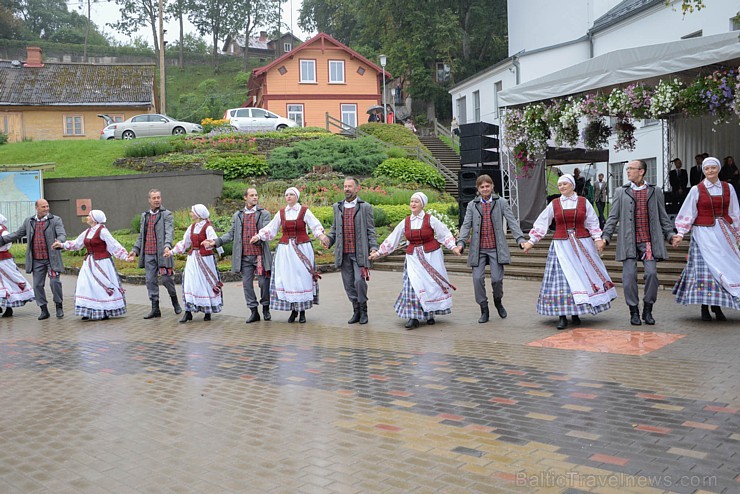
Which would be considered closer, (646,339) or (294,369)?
(294,369)

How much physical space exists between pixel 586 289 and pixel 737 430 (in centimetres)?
460

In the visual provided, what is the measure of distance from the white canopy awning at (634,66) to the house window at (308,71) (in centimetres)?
3570

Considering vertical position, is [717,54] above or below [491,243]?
above

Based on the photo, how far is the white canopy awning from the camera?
487 inches

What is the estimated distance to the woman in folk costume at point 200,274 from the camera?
1195 cm

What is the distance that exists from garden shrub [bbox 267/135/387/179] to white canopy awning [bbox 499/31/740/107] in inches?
593

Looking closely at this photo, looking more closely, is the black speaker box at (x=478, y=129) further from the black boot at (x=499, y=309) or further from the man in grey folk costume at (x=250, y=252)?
the black boot at (x=499, y=309)

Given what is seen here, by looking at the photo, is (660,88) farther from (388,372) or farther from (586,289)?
(388,372)

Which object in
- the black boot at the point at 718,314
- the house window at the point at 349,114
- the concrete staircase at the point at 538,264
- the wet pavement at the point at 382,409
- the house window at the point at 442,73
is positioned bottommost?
the wet pavement at the point at 382,409

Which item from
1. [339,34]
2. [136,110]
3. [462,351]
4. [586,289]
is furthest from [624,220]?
[339,34]

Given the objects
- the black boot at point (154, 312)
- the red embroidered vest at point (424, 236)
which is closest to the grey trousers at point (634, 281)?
the red embroidered vest at point (424, 236)

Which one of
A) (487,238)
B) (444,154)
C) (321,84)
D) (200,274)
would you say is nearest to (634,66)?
(487,238)

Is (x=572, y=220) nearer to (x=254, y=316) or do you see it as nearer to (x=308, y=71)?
(x=254, y=316)

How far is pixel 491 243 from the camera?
10.9m
